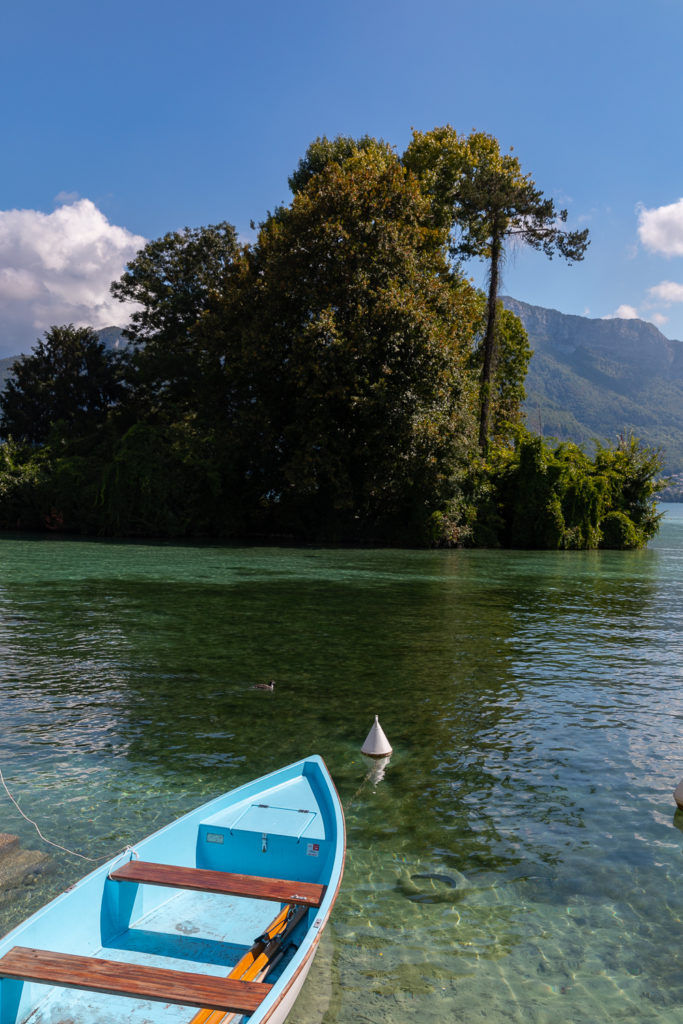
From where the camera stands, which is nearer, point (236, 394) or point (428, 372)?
point (428, 372)

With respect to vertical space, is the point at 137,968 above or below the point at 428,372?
below

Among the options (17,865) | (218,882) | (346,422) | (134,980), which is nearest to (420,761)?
(218,882)

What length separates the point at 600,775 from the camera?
8.66m

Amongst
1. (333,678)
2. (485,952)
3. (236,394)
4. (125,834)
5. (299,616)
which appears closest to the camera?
(485,952)

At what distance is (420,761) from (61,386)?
56.1 meters

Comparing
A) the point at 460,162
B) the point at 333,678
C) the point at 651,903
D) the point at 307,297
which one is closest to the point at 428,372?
the point at 307,297

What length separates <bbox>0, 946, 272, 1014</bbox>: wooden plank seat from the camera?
3.84m

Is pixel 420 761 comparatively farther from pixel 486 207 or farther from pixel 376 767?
pixel 486 207

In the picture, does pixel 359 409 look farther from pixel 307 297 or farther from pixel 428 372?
pixel 307 297

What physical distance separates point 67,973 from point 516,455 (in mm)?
42518

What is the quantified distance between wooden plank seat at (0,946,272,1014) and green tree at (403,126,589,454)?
42702mm

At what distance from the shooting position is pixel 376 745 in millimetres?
9164

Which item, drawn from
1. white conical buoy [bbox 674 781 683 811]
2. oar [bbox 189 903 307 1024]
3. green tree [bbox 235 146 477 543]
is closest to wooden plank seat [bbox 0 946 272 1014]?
oar [bbox 189 903 307 1024]

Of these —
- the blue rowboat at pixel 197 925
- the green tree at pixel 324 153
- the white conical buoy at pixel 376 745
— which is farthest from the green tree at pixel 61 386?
the blue rowboat at pixel 197 925
